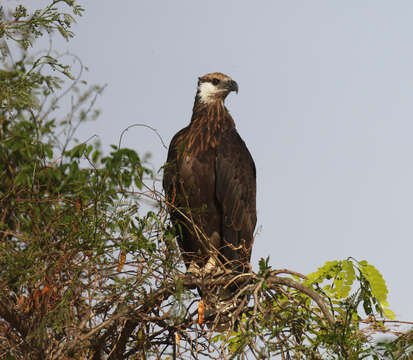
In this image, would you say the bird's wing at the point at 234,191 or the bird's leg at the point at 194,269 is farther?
the bird's wing at the point at 234,191

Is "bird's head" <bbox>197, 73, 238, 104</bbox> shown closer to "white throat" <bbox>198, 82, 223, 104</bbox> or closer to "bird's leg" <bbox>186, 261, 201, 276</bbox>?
"white throat" <bbox>198, 82, 223, 104</bbox>

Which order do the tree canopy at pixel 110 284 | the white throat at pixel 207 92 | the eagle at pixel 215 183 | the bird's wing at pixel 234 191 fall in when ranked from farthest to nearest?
the white throat at pixel 207 92, the bird's wing at pixel 234 191, the eagle at pixel 215 183, the tree canopy at pixel 110 284

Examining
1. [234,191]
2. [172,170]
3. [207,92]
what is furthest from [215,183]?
[207,92]

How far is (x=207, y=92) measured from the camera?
5785 millimetres

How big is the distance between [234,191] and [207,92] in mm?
1250

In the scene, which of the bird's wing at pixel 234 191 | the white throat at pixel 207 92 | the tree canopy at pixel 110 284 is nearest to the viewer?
the tree canopy at pixel 110 284

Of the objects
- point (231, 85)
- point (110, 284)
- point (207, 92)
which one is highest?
point (231, 85)

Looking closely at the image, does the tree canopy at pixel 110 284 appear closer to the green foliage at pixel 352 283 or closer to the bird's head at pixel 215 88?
the green foliage at pixel 352 283

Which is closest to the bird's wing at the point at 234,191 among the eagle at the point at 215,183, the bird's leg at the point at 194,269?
the eagle at the point at 215,183

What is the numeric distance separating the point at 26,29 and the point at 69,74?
0.51 m

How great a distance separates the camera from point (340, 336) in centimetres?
285

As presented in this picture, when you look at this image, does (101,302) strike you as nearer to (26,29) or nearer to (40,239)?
(40,239)

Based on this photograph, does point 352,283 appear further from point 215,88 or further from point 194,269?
point 215,88

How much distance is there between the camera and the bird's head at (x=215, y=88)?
5.73m
